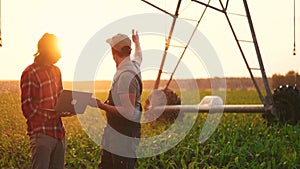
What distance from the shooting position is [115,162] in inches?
203

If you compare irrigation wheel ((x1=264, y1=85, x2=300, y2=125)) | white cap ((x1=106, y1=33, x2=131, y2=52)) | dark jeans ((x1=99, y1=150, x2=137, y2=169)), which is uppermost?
white cap ((x1=106, y1=33, x2=131, y2=52))

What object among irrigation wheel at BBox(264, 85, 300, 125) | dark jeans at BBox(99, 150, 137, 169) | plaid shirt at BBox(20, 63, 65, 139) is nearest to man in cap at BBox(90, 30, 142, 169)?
dark jeans at BBox(99, 150, 137, 169)

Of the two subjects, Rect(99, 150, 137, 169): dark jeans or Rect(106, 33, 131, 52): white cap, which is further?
Rect(99, 150, 137, 169): dark jeans

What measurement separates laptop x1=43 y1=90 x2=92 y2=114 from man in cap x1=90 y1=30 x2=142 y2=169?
2.8 inches

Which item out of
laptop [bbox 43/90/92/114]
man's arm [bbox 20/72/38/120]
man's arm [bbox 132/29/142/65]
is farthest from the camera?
man's arm [bbox 132/29/142/65]

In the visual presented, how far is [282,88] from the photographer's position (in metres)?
12.2

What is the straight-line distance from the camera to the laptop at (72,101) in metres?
4.82

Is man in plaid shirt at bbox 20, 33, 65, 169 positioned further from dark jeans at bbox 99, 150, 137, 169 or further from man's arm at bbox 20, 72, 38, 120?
dark jeans at bbox 99, 150, 137, 169

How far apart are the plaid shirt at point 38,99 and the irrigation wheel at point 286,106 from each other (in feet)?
25.2

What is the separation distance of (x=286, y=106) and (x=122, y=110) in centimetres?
773

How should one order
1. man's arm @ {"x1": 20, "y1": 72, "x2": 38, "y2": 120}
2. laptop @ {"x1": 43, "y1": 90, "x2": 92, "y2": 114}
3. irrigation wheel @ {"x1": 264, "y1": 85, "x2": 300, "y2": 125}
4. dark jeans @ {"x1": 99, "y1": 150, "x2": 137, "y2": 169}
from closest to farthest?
laptop @ {"x1": 43, "y1": 90, "x2": 92, "y2": 114} → man's arm @ {"x1": 20, "y1": 72, "x2": 38, "y2": 120} → dark jeans @ {"x1": 99, "y1": 150, "x2": 137, "y2": 169} → irrigation wheel @ {"x1": 264, "y1": 85, "x2": 300, "y2": 125}

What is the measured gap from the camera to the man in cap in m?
4.90

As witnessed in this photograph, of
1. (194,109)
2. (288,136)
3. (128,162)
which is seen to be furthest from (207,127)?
(128,162)

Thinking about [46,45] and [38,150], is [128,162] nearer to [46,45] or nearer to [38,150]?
[38,150]
